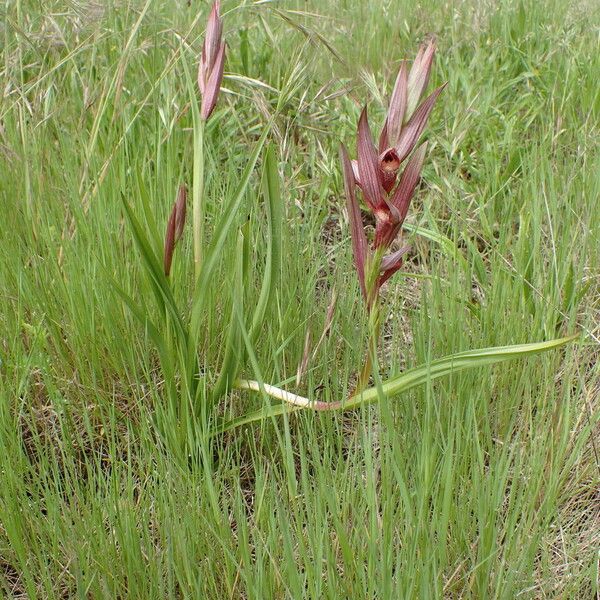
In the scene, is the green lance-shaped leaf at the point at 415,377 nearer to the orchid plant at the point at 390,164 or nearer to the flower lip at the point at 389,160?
the orchid plant at the point at 390,164

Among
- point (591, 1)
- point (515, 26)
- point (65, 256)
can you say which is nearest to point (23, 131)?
point (65, 256)

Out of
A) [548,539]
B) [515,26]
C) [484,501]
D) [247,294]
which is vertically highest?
[515,26]

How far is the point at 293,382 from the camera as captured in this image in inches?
50.9

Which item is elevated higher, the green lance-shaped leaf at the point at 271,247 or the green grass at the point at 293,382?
the green lance-shaped leaf at the point at 271,247

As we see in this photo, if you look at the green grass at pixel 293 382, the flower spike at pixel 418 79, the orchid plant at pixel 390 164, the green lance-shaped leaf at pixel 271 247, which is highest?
the flower spike at pixel 418 79

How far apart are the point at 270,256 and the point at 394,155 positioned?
0.87 feet

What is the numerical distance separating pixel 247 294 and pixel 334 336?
178mm

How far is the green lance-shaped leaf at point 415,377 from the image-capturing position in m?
0.96

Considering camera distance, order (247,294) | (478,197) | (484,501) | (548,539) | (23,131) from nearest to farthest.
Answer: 1. (484,501)
2. (548,539)
3. (247,294)
4. (23,131)
5. (478,197)

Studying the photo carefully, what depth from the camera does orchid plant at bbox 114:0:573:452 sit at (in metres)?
0.96

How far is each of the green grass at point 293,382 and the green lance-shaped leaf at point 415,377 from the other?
0.03 m

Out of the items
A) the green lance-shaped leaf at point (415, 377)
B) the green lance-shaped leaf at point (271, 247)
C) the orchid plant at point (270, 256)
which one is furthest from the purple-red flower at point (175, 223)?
the green lance-shaped leaf at point (415, 377)

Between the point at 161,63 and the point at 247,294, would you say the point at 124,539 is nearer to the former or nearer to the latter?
the point at 247,294

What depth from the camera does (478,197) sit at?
1.93 meters
